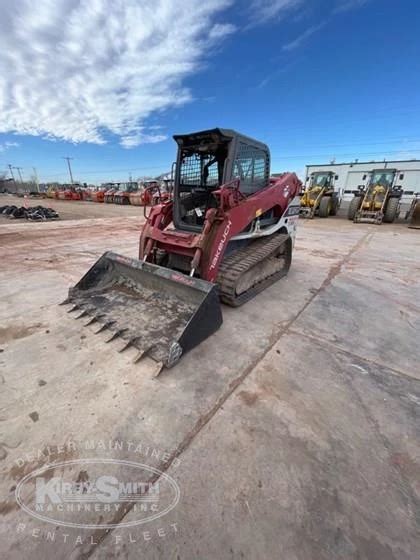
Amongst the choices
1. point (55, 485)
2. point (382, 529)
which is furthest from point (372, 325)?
point (55, 485)

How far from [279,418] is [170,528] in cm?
92

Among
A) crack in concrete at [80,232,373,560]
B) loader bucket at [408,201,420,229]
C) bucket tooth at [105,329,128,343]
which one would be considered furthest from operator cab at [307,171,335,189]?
bucket tooth at [105,329,128,343]

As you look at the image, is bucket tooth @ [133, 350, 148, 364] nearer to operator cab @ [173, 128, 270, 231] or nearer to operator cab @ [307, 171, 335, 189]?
operator cab @ [173, 128, 270, 231]

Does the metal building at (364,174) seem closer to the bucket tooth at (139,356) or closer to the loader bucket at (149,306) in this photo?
the loader bucket at (149,306)

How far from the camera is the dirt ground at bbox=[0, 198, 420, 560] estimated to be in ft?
3.85

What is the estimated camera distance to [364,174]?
904 inches

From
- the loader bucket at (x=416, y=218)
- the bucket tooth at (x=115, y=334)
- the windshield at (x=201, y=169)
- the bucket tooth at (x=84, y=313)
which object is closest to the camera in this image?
the bucket tooth at (x=115, y=334)

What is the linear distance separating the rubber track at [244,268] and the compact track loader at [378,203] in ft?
33.5

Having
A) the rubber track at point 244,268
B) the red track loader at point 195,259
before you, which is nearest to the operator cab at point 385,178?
the red track loader at point 195,259

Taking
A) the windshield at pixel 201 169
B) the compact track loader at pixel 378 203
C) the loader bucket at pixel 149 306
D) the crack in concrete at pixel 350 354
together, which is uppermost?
the windshield at pixel 201 169

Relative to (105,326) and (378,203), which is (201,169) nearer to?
(105,326)

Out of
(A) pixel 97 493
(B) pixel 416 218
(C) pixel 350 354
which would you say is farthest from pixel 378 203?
(A) pixel 97 493

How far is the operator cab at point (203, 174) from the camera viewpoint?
356 cm

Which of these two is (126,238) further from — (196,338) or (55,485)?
(55,485)
